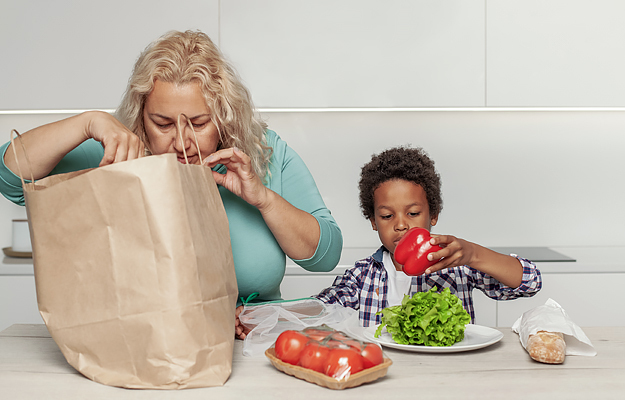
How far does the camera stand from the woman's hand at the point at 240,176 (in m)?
0.95

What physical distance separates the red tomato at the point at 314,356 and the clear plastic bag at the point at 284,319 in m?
0.14

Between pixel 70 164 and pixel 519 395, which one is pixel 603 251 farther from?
pixel 70 164

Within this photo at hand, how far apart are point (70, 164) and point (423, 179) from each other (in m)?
0.85

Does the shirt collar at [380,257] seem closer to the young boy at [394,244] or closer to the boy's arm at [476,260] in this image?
the young boy at [394,244]

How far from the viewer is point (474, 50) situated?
6.95ft

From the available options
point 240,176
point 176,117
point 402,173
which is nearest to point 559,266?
point 402,173

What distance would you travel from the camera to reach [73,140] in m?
0.92

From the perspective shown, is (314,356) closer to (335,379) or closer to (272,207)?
(335,379)

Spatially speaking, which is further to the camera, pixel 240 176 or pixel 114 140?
pixel 240 176

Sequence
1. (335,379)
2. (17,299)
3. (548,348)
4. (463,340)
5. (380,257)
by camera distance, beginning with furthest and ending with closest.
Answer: (17,299) < (380,257) < (463,340) < (548,348) < (335,379)

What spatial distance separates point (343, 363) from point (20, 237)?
193 centimetres

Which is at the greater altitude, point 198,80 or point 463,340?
point 198,80

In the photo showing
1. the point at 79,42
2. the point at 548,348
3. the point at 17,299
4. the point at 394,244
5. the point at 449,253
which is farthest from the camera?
the point at 79,42

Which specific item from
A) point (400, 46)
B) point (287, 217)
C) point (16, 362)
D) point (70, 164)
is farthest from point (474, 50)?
point (16, 362)
